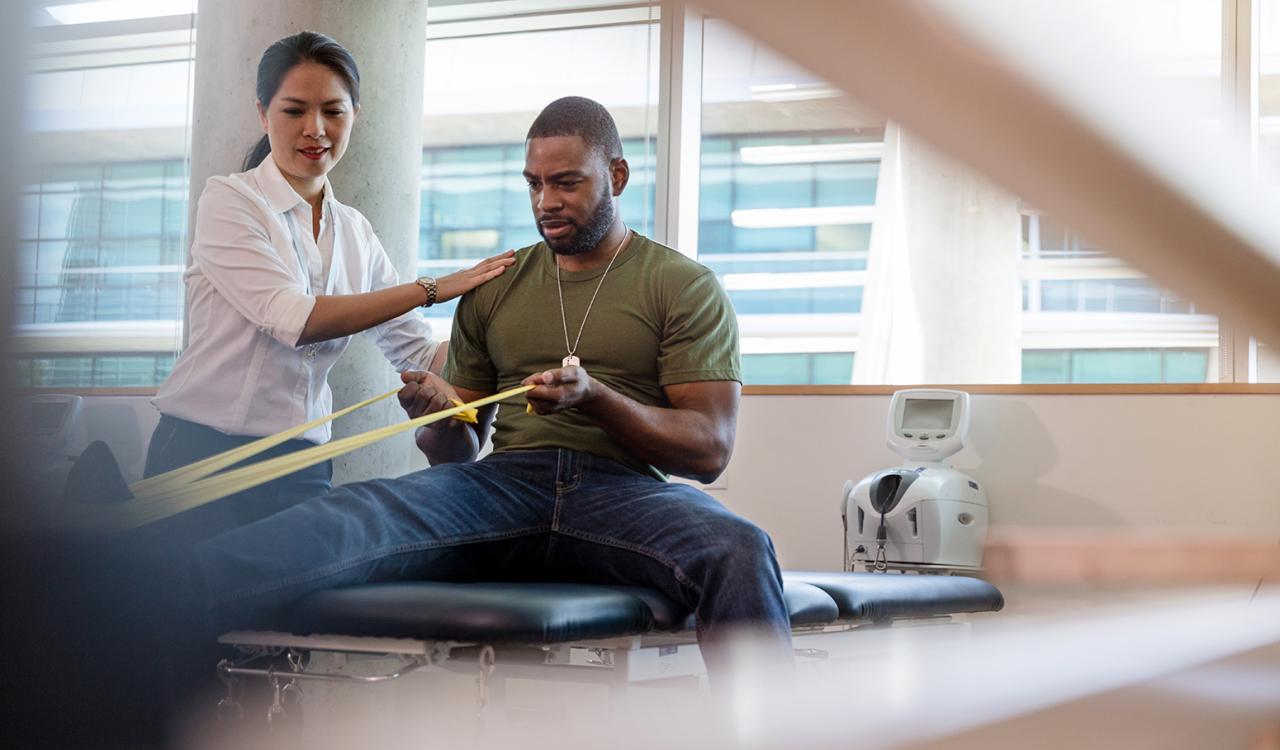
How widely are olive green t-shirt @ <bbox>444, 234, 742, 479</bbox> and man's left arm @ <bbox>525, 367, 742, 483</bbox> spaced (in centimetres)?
3

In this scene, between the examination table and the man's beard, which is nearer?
the examination table

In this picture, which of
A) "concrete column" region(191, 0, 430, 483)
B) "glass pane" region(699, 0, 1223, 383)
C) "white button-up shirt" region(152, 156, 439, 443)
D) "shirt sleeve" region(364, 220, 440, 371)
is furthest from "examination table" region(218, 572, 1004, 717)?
"glass pane" region(699, 0, 1223, 383)

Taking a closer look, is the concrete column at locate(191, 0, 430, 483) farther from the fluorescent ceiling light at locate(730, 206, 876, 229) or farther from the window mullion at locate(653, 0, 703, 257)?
the fluorescent ceiling light at locate(730, 206, 876, 229)

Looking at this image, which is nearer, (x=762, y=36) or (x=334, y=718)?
(x=762, y=36)

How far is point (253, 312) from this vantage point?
236 cm

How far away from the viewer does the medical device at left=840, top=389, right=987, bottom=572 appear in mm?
4246

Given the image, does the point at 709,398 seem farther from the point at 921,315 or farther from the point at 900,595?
the point at 921,315

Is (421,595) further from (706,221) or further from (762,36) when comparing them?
(706,221)

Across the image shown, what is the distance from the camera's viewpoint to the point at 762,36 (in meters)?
0.19

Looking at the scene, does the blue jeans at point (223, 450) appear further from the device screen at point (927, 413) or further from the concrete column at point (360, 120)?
the device screen at point (927, 413)

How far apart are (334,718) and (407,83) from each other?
5.45ft

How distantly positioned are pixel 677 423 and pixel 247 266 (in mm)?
858

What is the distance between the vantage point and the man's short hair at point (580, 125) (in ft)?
7.90

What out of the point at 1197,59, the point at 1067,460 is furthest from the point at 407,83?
the point at 1197,59
